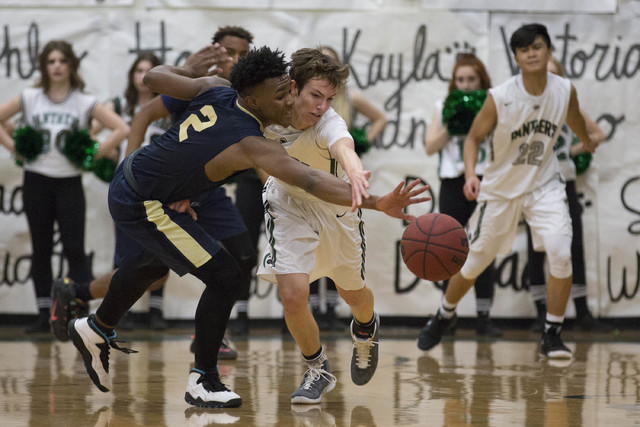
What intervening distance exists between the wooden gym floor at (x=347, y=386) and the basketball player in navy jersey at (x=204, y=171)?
0.33 m

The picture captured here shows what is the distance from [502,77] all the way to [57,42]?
4.16m

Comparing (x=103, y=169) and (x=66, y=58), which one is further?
(x=103, y=169)

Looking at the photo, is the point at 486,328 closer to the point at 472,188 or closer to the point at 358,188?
the point at 472,188

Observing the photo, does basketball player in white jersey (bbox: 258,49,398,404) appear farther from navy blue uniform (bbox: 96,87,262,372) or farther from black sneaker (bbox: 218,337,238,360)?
black sneaker (bbox: 218,337,238,360)

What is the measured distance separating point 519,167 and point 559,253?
0.71 meters

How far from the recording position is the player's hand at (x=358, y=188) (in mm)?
3739

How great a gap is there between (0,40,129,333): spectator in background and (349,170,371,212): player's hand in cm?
476

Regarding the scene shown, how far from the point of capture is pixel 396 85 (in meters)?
8.73

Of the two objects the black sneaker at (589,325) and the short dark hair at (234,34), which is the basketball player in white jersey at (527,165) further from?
the black sneaker at (589,325)

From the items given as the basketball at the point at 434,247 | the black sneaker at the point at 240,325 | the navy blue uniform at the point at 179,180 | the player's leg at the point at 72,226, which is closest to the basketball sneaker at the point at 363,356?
the basketball at the point at 434,247

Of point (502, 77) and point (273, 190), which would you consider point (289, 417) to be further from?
point (502, 77)

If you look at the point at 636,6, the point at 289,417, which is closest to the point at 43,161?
the point at 289,417

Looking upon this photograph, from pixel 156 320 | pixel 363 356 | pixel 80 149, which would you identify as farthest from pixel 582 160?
pixel 80 149

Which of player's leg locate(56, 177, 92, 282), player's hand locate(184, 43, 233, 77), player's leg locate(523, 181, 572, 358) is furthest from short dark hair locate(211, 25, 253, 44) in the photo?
player's leg locate(56, 177, 92, 282)
